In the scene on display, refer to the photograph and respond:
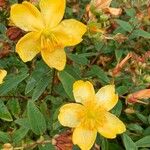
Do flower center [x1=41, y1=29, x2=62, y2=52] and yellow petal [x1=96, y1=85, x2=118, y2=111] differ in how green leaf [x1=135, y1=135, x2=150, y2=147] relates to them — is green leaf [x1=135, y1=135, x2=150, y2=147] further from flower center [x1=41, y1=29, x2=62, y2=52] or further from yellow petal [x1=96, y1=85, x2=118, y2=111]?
flower center [x1=41, y1=29, x2=62, y2=52]

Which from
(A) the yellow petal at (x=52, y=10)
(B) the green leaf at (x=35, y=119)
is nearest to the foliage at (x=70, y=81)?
(B) the green leaf at (x=35, y=119)

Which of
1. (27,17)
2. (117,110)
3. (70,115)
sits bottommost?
(117,110)

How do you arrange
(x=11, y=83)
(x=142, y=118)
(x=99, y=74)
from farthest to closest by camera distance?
(x=142, y=118), (x=99, y=74), (x=11, y=83)

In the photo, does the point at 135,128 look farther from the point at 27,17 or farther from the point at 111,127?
the point at 27,17

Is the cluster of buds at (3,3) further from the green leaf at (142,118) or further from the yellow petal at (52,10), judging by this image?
the green leaf at (142,118)

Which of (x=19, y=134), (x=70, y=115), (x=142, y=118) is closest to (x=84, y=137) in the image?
(x=70, y=115)

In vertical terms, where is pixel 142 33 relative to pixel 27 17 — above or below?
below
